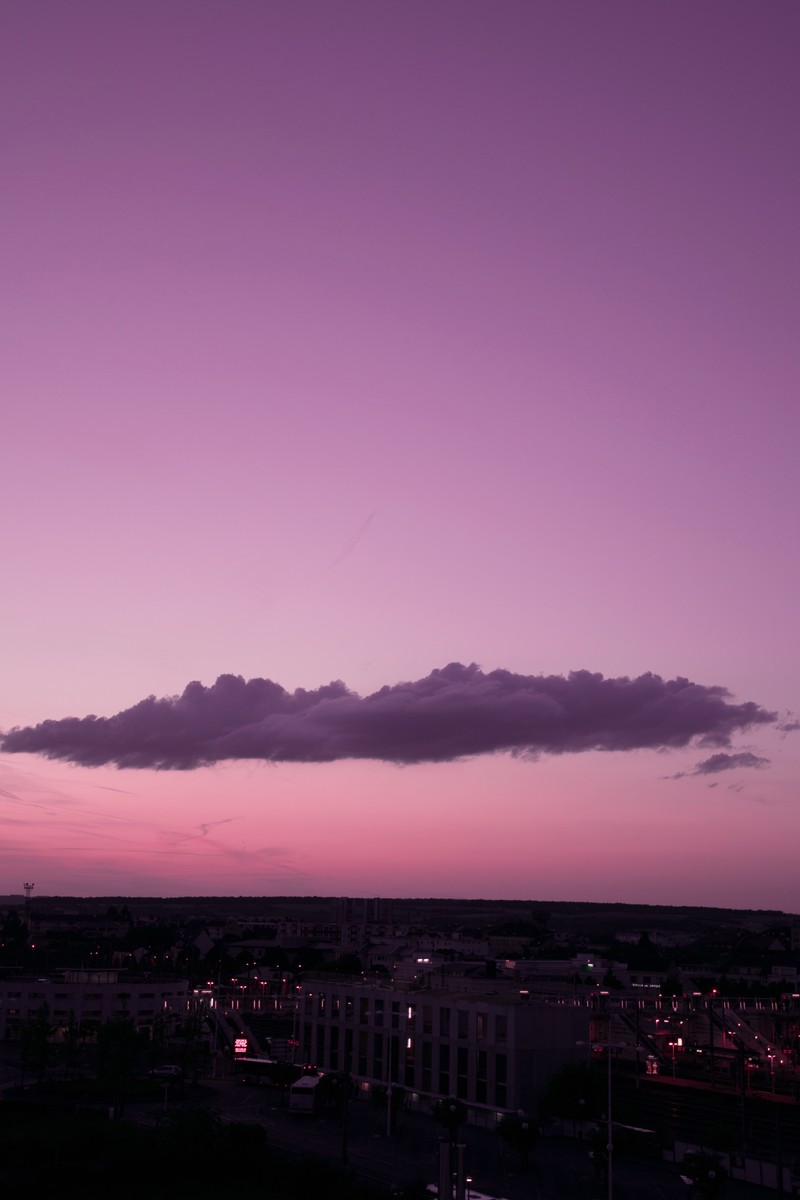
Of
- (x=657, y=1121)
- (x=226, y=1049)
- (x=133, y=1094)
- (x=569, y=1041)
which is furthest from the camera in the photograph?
(x=226, y=1049)

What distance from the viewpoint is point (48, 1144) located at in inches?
2405

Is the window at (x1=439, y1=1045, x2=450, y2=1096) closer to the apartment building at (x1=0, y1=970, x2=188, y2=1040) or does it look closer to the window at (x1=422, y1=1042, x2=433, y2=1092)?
the window at (x1=422, y1=1042, x2=433, y2=1092)

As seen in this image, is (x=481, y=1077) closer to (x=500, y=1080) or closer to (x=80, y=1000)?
(x=500, y=1080)

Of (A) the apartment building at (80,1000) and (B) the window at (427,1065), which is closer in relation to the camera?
(B) the window at (427,1065)

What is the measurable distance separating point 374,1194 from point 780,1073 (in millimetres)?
49818

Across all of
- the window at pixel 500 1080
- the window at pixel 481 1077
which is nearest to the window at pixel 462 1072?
the window at pixel 481 1077

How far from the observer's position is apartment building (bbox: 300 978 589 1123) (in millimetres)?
75812

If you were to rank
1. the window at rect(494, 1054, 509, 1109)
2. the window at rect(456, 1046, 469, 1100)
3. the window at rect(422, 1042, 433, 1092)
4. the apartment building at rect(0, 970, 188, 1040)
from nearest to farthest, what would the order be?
the window at rect(494, 1054, 509, 1109) → the window at rect(456, 1046, 469, 1100) → the window at rect(422, 1042, 433, 1092) → the apartment building at rect(0, 970, 188, 1040)

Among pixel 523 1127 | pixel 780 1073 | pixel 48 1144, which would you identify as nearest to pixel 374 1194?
pixel 523 1127

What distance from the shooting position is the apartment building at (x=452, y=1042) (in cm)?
7581

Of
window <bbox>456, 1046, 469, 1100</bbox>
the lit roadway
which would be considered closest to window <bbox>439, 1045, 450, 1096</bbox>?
window <bbox>456, 1046, 469, 1100</bbox>

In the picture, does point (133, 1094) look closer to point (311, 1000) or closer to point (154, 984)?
point (311, 1000)

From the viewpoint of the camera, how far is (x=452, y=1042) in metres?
80.5

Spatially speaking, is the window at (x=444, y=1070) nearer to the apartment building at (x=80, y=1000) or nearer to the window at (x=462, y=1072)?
the window at (x=462, y=1072)
